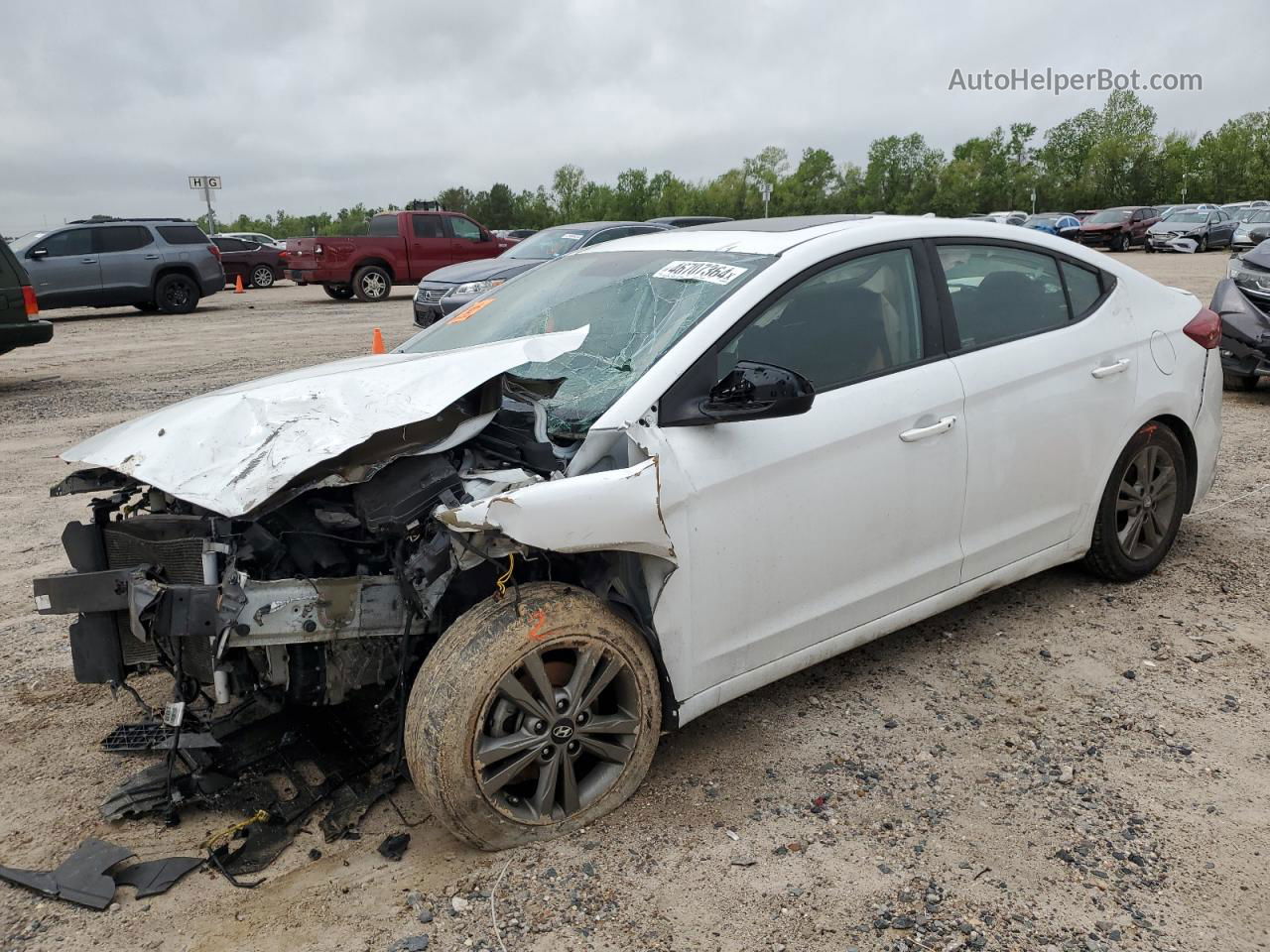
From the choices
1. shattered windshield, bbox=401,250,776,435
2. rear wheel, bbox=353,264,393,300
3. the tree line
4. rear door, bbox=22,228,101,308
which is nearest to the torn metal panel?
shattered windshield, bbox=401,250,776,435

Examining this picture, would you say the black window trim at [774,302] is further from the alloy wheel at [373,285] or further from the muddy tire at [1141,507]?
the alloy wheel at [373,285]

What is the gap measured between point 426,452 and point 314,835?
118cm

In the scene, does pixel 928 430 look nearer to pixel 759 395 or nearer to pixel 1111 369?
pixel 759 395

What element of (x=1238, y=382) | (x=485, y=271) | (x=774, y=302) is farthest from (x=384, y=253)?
(x=774, y=302)

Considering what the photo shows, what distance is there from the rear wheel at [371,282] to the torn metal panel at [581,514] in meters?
20.0

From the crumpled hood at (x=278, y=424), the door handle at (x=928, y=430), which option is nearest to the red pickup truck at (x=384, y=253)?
the crumpled hood at (x=278, y=424)

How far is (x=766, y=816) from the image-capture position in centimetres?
299

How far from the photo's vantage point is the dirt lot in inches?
100

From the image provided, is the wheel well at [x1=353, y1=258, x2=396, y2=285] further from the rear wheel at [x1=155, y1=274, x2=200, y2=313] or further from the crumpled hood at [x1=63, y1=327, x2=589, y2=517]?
the crumpled hood at [x1=63, y1=327, x2=589, y2=517]

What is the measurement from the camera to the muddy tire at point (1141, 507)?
170 inches

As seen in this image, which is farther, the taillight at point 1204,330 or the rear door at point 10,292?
the rear door at point 10,292

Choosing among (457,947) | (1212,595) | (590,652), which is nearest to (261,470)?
(590,652)

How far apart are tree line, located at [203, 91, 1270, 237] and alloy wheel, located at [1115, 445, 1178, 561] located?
63562 millimetres

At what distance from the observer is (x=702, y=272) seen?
11.4ft
